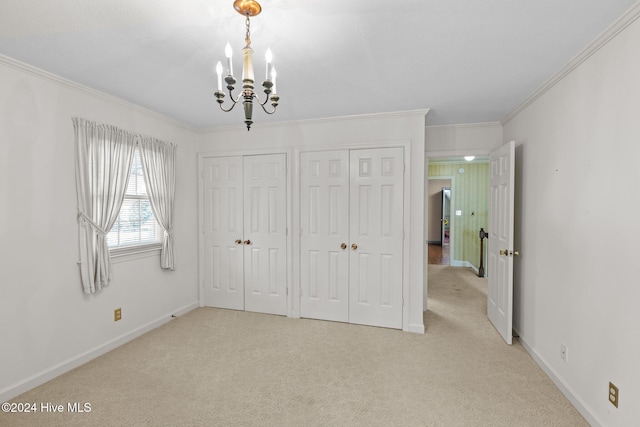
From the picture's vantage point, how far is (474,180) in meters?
6.76

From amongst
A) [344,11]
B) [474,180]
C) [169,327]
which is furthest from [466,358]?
[474,180]

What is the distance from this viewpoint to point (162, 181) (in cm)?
348

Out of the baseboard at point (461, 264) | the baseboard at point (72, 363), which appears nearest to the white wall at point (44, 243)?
the baseboard at point (72, 363)

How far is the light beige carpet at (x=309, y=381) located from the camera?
6.60 ft

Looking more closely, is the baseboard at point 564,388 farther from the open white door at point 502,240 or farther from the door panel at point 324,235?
the door panel at point 324,235

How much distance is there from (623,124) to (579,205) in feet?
1.98

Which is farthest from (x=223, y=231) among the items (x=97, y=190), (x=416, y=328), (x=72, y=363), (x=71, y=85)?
(x=416, y=328)

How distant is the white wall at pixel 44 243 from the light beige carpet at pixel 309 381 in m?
0.22

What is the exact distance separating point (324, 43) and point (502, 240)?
2.67 m

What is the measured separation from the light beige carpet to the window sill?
0.87 metres

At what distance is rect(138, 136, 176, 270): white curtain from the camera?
329 cm

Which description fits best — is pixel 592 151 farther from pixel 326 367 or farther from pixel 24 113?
pixel 24 113

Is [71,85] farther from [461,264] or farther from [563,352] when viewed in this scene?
[461,264]

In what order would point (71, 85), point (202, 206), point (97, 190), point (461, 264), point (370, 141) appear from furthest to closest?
1. point (461, 264)
2. point (202, 206)
3. point (370, 141)
4. point (97, 190)
5. point (71, 85)
